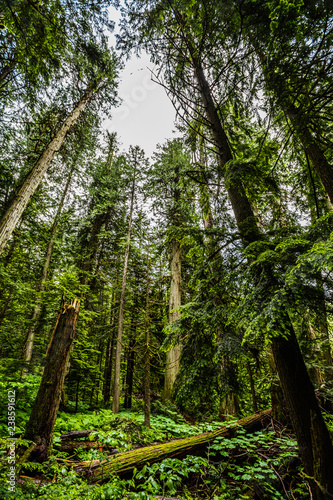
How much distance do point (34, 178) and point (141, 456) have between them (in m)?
8.70

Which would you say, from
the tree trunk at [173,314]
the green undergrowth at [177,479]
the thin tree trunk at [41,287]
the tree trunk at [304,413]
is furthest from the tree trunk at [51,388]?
the tree trunk at [173,314]

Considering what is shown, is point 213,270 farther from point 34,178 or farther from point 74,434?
point 34,178

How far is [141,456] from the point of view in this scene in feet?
10.3

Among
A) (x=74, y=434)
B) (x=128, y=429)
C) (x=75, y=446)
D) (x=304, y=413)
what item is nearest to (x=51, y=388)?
(x=128, y=429)

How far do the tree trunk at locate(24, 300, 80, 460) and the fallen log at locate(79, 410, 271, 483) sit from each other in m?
0.75

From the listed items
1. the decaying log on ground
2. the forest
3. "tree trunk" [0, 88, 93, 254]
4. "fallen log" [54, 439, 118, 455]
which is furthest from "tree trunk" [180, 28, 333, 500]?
"tree trunk" [0, 88, 93, 254]

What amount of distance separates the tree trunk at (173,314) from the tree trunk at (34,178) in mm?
6251

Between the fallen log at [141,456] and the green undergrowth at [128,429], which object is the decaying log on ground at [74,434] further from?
the fallen log at [141,456]

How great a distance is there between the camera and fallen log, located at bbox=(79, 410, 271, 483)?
2.79 metres

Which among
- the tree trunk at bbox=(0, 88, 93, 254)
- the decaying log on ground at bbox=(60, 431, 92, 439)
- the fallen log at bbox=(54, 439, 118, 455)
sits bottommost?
the fallen log at bbox=(54, 439, 118, 455)

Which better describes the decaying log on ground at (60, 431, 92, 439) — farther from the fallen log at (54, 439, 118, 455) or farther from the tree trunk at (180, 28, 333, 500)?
the tree trunk at (180, 28, 333, 500)

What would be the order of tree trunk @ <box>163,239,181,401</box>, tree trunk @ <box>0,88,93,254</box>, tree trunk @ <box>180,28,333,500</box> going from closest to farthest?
1. tree trunk @ <box>180,28,333,500</box>
2. tree trunk @ <box>0,88,93,254</box>
3. tree trunk @ <box>163,239,181,401</box>

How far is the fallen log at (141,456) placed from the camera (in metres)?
2.79

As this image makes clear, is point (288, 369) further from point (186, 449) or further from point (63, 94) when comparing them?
point (63, 94)
